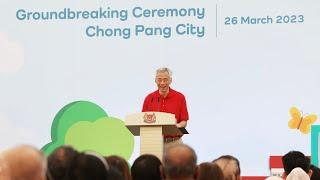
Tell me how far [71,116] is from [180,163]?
515 cm

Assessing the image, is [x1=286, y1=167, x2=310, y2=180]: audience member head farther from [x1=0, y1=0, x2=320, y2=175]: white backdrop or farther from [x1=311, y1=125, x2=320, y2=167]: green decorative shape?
[x1=0, y1=0, x2=320, y2=175]: white backdrop

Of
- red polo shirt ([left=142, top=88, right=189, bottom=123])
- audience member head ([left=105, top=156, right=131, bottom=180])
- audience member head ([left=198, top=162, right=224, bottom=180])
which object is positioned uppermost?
Answer: red polo shirt ([left=142, top=88, right=189, bottom=123])

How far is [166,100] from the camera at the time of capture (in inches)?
263

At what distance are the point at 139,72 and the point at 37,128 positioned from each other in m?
1.32

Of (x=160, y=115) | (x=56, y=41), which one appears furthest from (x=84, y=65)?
(x=160, y=115)

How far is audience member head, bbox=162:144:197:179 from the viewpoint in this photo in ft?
11.7

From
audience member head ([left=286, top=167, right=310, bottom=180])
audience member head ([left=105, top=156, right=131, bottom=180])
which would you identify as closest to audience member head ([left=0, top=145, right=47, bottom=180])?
audience member head ([left=105, top=156, right=131, bottom=180])

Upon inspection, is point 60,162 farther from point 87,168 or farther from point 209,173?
point 209,173

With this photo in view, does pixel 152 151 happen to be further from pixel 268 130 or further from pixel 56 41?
pixel 56 41

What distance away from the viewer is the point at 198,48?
835 cm

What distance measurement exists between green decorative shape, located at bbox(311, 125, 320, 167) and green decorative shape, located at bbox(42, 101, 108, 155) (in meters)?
2.30

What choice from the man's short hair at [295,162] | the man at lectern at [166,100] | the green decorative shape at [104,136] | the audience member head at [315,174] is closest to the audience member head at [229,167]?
the man's short hair at [295,162]

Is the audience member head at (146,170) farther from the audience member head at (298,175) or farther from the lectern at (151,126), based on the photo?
the lectern at (151,126)

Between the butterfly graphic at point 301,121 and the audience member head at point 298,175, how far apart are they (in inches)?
117
